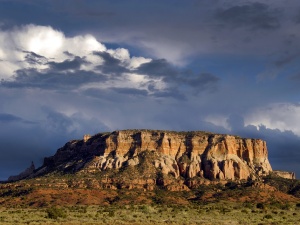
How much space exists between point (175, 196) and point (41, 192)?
40536mm

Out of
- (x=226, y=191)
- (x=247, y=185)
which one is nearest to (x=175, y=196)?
(x=226, y=191)

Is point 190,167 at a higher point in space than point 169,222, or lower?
higher

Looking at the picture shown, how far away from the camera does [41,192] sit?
15062 cm

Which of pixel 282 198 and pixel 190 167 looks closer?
pixel 282 198

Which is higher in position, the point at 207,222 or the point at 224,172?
the point at 224,172

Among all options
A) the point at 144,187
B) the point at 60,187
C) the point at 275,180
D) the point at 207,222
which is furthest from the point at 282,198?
the point at 207,222

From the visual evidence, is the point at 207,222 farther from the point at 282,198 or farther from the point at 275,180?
the point at 275,180

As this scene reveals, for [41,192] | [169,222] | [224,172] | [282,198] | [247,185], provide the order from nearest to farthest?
[169,222] → [41,192] → [282,198] → [247,185] → [224,172]

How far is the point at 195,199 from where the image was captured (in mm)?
156000

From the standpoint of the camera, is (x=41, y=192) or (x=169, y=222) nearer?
(x=169, y=222)

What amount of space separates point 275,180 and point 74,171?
242ft

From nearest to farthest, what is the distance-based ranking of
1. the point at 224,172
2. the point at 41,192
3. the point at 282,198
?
the point at 41,192 < the point at 282,198 < the point at 224,172

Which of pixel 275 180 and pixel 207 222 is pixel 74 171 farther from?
pixel 207 222

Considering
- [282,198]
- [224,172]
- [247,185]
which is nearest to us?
[282,198]
